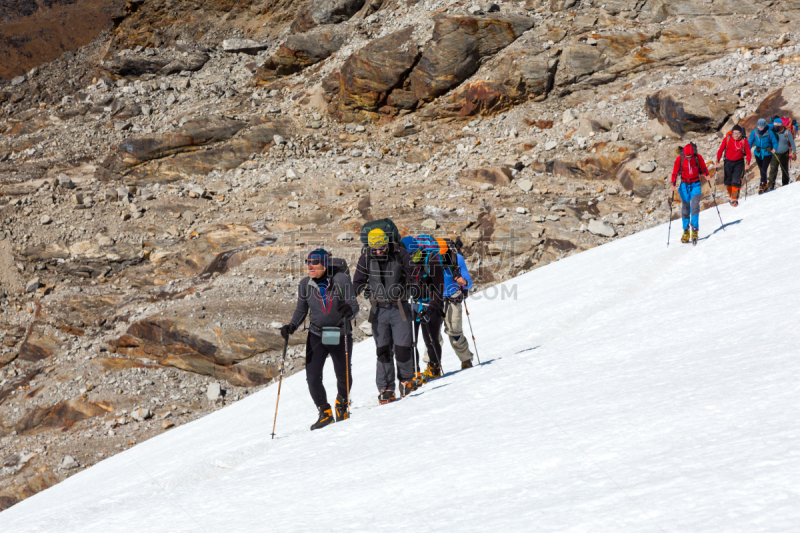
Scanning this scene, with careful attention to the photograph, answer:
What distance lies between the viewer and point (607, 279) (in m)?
11.6

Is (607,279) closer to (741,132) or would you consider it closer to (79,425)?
(741,132)

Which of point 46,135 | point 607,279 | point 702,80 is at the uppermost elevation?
point 46,135

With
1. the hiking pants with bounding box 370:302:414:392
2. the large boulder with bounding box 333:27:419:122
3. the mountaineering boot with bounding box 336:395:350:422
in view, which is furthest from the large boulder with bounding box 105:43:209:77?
the mountaineering boot with bounding box 336:395:350:422

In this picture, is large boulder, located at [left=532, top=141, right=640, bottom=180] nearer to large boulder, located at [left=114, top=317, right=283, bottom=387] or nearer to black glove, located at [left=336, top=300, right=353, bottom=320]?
large boulder, located at [left=114, top=317, right=283, bottom=387]

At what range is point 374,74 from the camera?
27.3 m

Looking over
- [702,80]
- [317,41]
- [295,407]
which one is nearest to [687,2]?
[702,80]

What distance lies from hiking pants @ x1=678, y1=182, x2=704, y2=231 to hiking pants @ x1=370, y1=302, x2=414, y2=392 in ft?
23.5

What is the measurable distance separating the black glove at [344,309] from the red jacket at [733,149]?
11251 millimetres

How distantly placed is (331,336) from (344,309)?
380 millimetres

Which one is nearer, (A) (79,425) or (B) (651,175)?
(A) (79,425)

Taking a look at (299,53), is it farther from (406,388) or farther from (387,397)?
(387,397)

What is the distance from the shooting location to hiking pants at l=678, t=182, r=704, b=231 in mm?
11266

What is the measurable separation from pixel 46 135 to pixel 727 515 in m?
34.6

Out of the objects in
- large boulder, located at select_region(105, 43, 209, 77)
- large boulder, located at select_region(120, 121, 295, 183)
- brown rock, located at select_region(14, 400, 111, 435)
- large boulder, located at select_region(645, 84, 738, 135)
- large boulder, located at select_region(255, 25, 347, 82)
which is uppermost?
large boulder, located at select_region(105, 43, 209, 77)
